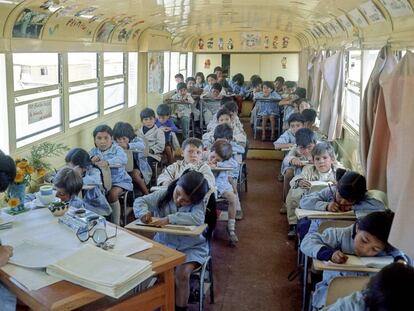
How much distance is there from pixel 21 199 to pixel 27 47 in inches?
90.4

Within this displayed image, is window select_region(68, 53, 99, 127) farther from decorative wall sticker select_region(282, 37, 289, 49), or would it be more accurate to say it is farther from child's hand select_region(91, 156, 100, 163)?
decorative wall sticker select_region(282, 37, 289, 49)

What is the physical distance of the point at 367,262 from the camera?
2.85 metres

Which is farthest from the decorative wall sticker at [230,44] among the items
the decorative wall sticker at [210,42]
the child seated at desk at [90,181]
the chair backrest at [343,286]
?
the chair backrest at [343,286]

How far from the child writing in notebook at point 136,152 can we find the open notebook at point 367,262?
3.71 meters

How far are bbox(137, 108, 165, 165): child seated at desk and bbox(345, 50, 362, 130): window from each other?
278cm

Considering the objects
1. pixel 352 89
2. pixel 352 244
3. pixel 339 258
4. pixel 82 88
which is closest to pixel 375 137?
A: pixel 352 244

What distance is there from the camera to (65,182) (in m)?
3.85

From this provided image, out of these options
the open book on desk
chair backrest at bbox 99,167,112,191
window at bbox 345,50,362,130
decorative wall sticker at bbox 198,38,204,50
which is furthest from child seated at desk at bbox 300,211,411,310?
decorative wall sticker at bbox 198,38,204,50

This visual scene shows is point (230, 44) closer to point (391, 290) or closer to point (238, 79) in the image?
point (238, 79)

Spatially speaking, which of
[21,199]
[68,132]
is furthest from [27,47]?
[21,199]

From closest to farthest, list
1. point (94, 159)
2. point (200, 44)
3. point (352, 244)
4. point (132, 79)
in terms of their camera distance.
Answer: point (352, 244), point (94, 159), point (132, 79), point (200, 44)

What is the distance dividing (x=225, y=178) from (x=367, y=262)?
2.83 metres

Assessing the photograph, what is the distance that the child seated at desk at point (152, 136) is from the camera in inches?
275

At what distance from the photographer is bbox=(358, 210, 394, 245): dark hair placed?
2.88 metres
